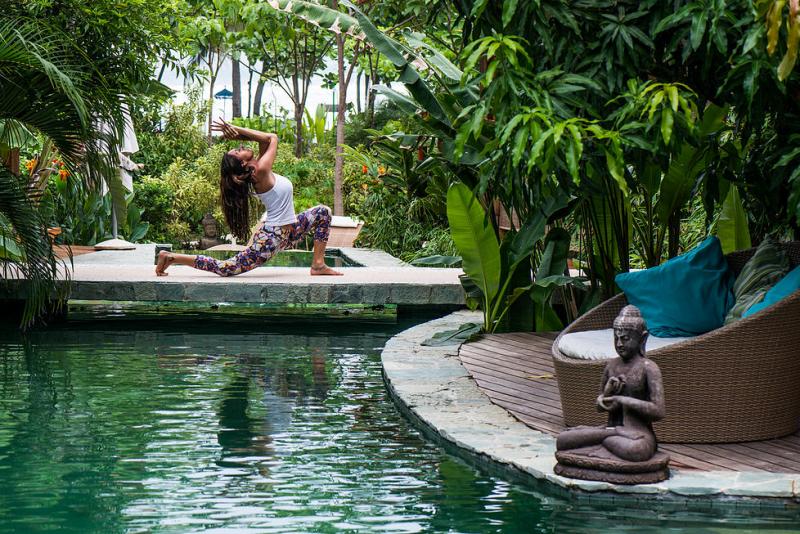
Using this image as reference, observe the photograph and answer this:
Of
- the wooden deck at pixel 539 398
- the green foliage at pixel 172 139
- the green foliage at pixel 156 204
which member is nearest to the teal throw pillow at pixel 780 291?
the wooden deck at pixel 539 398

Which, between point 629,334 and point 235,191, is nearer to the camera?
point 629,334

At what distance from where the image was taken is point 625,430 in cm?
444

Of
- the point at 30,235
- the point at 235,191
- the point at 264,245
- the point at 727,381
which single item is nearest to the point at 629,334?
the point at 727,381

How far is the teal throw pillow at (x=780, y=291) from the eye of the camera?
5012mm

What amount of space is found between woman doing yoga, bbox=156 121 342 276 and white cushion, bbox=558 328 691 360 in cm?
505

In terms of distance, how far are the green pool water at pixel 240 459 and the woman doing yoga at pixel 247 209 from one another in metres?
1.94

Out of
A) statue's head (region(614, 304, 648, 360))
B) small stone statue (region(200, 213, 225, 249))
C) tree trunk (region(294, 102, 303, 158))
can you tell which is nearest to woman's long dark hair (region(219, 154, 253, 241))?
statue's head (region(614, 304, 648, 360))

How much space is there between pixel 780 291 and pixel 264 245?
615 centimetres

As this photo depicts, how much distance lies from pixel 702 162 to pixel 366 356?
3.00m

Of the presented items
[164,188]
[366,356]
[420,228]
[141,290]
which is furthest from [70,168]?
[164,188]

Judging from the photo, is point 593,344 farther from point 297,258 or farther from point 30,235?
point 297,258

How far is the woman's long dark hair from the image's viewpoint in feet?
32.7

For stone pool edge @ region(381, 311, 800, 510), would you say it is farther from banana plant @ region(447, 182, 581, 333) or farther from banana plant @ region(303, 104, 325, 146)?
banana plant @ region(303, 104, 325, 146)

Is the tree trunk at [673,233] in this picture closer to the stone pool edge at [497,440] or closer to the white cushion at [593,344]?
the stone pool edge at [497,440]
